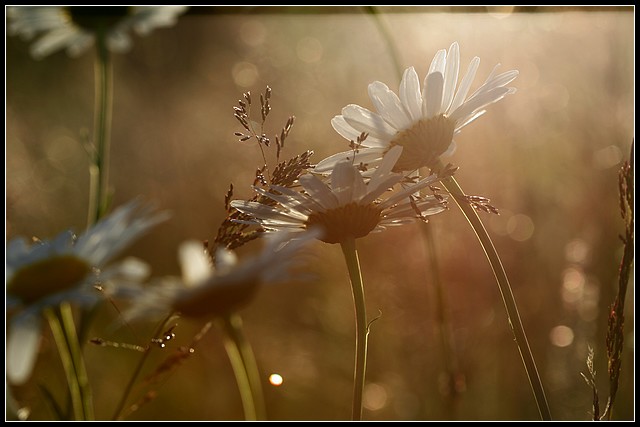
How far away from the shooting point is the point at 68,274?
14.1 inches

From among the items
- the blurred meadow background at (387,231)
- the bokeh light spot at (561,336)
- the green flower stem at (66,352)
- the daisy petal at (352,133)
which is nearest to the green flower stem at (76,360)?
the green flower stem at (66,352)

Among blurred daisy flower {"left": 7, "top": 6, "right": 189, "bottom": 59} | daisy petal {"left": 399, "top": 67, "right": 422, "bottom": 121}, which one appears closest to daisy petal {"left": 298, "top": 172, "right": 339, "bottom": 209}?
daisy petal {"left": 399, "top": 67, "right": 422, "bottom": 121}

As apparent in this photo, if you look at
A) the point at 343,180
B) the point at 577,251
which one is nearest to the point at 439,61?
the point at 343,180

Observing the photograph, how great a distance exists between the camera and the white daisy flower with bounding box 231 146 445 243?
17.4 inches

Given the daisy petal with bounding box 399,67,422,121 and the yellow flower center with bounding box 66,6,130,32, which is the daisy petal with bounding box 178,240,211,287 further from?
the yellow flower center with bounding box 66,6,130,32

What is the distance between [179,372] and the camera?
1.01 m

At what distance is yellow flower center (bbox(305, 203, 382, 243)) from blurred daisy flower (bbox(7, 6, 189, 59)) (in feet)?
1.38

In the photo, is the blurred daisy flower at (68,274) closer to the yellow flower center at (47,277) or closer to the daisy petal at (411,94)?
the yellow flower center at (47,277)

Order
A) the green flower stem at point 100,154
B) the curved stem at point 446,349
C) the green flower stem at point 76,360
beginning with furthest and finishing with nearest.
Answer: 1. the curved stem at point 446,349
2. the green flower stem at point 100,154
3. the green flower stem at point 76,360

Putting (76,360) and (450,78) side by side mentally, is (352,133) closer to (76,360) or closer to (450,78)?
(450,78)

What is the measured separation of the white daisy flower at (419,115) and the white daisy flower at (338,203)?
47 mm

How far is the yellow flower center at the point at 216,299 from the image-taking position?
296 millimetres

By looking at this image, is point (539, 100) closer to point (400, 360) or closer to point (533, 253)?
point (533, 253)

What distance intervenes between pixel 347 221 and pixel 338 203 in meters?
0.01
